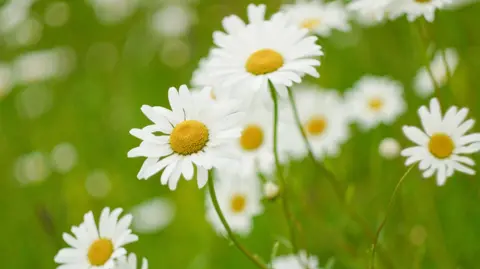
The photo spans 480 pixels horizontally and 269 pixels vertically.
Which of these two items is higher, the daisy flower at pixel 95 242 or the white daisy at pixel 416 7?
the white daisy at pixel 416 7

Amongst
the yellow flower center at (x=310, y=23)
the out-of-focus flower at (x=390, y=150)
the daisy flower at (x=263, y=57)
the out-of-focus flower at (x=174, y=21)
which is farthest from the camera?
the out-of-focus flower at (x=174, y=21)

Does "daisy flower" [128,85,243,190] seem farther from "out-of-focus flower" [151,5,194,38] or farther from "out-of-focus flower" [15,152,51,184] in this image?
"out-of-focus flower" [151,5,194,38]

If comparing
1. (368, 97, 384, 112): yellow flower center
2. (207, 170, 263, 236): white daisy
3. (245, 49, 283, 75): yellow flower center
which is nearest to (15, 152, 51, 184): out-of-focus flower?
(207, 170, 263, 236): white daisy

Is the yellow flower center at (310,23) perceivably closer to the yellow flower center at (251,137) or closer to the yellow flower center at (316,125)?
the yellow flower center at (251,137)

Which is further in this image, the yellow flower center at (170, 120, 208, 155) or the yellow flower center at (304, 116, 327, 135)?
the yellow flower center at (304, 116, 327, 135)

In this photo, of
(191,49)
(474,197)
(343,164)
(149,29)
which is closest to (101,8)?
(149,29)

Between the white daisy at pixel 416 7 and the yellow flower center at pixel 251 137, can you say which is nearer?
the white daisy at pixel 416 7

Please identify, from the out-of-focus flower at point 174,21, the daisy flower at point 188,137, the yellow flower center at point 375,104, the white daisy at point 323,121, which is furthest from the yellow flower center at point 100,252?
the out-of-focus flower at point 174,21
